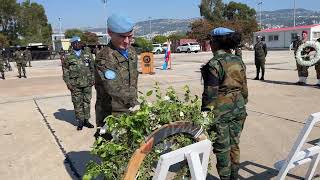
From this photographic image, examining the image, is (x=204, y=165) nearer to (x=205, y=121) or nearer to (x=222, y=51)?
(x=205, y=121)

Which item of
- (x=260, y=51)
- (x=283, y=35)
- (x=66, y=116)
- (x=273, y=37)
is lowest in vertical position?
(x=66, y=116)

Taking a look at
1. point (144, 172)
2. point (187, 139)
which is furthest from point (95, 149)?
point (187, 139)

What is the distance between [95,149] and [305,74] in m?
10.7

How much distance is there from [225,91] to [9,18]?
81.0m

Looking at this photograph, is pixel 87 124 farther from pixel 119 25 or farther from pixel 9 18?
pixel 9 18

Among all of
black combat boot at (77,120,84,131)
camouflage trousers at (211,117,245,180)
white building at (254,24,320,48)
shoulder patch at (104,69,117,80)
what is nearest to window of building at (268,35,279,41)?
white building at (254,24,320,48)

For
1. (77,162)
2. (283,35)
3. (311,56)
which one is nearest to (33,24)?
(283,35)

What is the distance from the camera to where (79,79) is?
762 centimetres

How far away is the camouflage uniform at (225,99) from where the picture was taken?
3869mm

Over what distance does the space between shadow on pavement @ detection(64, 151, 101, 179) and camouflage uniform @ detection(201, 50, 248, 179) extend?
2038mm

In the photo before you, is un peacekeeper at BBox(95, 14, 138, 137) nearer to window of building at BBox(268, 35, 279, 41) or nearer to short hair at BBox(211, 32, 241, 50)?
short hair at BBox(211, 32, 241, 50)

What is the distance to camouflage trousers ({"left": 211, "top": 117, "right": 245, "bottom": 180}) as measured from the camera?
13.1ft

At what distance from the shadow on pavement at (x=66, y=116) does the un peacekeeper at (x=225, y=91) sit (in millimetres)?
4882

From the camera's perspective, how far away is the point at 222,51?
4.02 m
